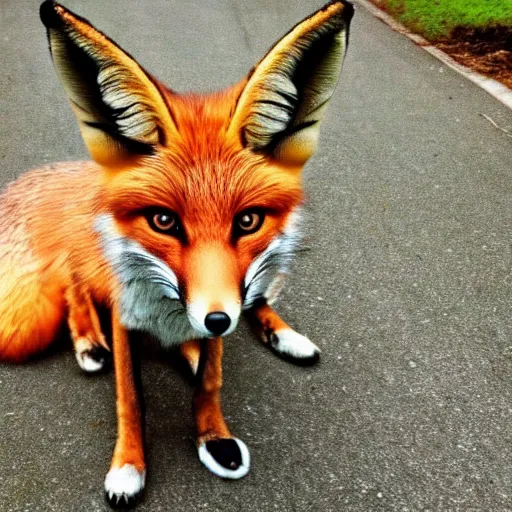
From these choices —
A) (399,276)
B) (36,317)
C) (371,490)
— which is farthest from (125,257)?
(399,276)

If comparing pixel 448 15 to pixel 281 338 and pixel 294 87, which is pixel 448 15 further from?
pixel 294 87

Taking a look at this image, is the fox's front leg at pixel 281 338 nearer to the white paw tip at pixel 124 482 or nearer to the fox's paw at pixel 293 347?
the fox's paw at pixel 293 347

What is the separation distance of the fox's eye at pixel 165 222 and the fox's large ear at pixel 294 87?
13.2 inches

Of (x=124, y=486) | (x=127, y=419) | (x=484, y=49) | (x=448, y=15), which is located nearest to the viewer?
(x=124, y=486)

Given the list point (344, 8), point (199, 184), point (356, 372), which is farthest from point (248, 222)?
point (356, 372)

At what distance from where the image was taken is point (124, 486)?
237 centimetres

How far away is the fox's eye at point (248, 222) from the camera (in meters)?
2.00

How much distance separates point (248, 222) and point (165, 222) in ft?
0.87

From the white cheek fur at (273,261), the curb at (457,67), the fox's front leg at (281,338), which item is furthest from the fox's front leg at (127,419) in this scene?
the curb at (457,67)

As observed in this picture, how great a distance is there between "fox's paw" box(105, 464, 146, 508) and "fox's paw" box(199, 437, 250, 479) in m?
0.27

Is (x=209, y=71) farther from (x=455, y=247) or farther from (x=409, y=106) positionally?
(x=455, y=247)

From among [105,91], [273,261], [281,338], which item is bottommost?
[281,338]

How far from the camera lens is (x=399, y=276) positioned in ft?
13.3

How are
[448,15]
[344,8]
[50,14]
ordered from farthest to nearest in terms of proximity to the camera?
[448,15] < [344,8] < [50,14]
